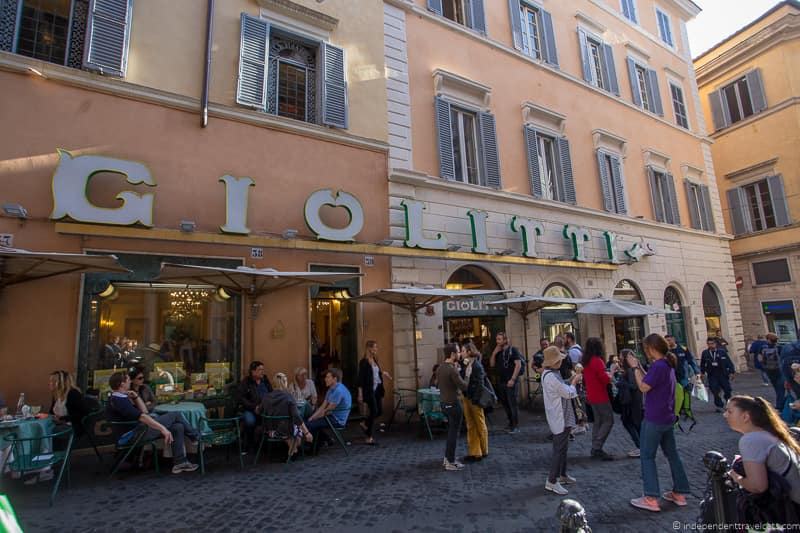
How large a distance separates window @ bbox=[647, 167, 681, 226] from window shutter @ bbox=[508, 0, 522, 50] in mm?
6864

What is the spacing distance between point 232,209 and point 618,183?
39.7ft

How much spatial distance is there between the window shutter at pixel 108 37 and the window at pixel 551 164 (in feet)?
30.6

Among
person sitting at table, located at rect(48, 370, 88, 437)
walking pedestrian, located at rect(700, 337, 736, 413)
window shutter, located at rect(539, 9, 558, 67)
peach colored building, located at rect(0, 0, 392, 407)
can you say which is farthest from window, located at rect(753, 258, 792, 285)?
person sitting at table, located at rect(48, 370, 88, 437)

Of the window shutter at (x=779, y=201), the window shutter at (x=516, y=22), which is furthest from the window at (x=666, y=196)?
the window shutter at (x=516, y=22)

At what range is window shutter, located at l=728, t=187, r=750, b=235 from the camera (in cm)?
1923

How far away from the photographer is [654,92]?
652 inches

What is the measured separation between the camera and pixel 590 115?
13922 millimetres

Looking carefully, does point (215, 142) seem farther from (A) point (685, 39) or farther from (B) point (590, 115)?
(A) point (685, 39)

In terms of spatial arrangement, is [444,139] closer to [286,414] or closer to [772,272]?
[286,414]

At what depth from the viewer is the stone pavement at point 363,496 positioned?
394 cm

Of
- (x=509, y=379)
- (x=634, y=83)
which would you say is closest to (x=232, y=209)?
(x=509, y=379)

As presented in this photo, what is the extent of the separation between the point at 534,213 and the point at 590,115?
4.75 metres

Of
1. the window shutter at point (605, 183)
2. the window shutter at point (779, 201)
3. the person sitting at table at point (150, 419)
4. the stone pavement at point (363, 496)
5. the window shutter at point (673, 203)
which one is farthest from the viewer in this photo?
the window shutter at point (779, 201)

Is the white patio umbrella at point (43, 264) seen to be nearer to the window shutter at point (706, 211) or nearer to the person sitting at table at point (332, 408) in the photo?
the person sitting at table at point (332, 408)
